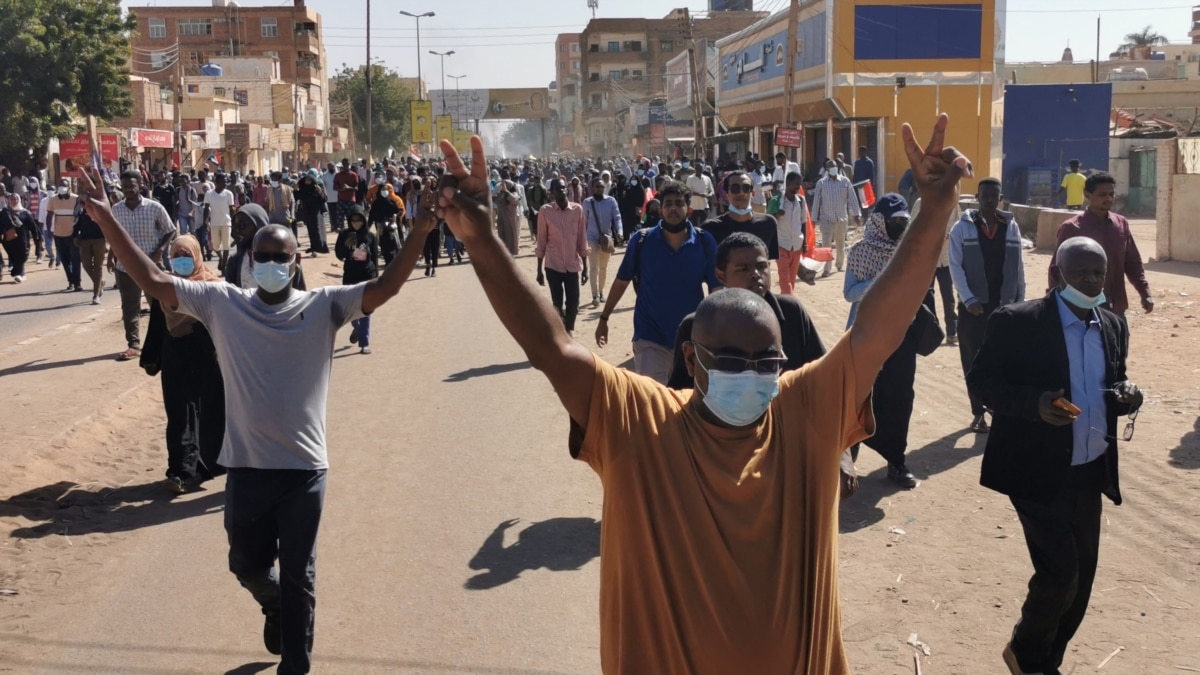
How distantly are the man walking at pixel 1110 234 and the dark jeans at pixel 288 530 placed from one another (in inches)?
209

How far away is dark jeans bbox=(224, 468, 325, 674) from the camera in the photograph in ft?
14.8

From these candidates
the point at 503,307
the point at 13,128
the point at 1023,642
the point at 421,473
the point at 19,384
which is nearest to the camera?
the point at 503,307

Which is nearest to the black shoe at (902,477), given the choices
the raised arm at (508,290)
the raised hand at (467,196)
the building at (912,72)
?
the raised arm at (508,290)

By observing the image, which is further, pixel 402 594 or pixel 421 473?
pixel 421 473

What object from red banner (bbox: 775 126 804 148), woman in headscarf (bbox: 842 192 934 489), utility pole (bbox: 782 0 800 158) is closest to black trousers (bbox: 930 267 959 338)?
woman in headscarf (bbox: 842 192 934 489)

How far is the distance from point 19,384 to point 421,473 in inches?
204

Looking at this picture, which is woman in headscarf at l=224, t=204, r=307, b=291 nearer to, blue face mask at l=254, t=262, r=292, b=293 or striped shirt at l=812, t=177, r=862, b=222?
blue face mask at l=254, t=262, r=292, b=293

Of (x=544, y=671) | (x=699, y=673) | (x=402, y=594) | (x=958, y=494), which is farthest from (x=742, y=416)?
(x=958, y=494)

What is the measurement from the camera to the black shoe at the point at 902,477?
7.47 metres

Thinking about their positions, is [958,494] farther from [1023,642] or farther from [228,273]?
[228,273]

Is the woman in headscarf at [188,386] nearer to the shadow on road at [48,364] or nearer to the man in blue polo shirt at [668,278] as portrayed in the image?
the man in blue polo shirt at [668,278]

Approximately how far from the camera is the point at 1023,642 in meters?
4.56

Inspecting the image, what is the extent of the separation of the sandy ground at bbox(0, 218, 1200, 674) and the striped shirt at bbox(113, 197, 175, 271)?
170cm

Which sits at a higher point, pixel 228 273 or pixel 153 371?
pixel 228 273
